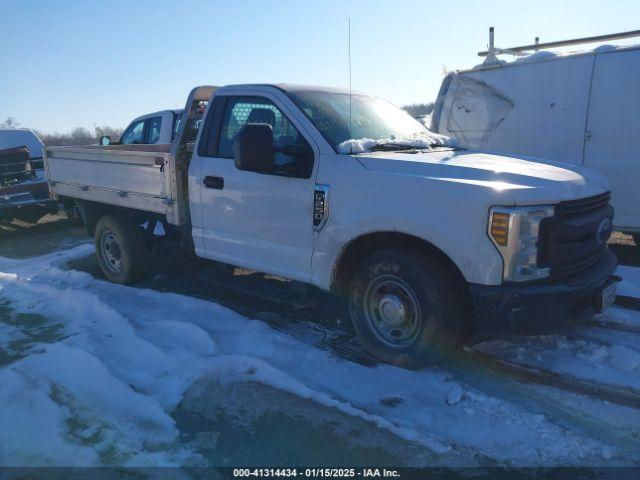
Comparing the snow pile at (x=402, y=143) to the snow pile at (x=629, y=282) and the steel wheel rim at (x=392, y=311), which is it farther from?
the snow pile at (x=629, y=282)

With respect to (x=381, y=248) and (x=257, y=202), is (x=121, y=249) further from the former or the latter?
(x=381, y=248)

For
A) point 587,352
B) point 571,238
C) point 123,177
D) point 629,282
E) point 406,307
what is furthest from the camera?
point 123,177

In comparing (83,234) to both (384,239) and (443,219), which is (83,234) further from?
(443,219)

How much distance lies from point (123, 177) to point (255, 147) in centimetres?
260

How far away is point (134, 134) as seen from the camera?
1059 centimetres

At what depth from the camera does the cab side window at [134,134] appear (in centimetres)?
1038

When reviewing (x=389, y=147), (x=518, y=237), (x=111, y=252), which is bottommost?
(x=111, y=252)

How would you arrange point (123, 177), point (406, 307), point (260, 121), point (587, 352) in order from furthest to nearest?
1. point (123, 177)
2. point (260, 121)
3. point (587, 352)
4. point (406, 307)

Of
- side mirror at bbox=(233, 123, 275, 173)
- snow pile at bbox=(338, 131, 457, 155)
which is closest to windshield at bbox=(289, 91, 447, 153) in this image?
snow pile at bbox=(338, 131, 457, 155)

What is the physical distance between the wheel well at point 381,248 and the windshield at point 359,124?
2.30 ft

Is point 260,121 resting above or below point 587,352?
above

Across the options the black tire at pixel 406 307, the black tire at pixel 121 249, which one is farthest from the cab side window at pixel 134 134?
the black tire at pixel 406 307

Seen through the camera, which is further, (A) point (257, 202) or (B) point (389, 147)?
(A) point (257, 202)

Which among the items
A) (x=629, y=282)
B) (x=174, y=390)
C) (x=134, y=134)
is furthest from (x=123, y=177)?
(x=629, y=282)
